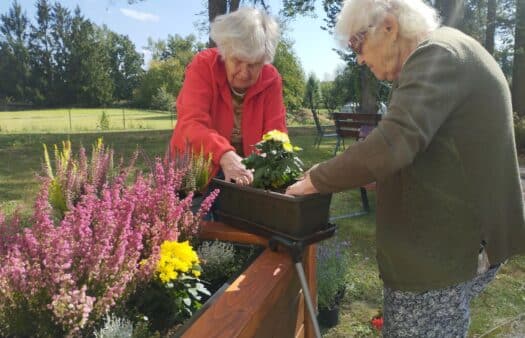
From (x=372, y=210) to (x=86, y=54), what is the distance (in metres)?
55.8

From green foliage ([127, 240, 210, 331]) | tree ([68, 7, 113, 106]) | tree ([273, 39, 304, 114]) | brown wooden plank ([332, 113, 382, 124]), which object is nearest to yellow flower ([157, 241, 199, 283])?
green foliage ([127, 240, 210, 331])

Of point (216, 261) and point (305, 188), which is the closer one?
point (305, 188)

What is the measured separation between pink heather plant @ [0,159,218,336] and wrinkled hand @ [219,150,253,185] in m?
0.45

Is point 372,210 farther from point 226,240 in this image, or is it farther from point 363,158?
point 363,158

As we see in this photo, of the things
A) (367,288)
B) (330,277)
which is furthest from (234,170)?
(367,288)

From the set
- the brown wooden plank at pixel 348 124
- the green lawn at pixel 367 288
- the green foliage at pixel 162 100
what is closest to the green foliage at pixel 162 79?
the green foliage at pixel 162 100

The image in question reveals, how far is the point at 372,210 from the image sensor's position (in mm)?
5566

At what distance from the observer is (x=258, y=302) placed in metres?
1.22

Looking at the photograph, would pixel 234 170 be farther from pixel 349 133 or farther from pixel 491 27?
pixel 491 27

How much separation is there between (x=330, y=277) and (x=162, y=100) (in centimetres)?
4729

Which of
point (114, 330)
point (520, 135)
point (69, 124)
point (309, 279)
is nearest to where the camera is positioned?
point (114, 330)

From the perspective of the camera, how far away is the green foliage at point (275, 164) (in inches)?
62.7

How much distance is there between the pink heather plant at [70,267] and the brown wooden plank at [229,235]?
391mm

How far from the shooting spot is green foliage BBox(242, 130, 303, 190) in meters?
1.59
